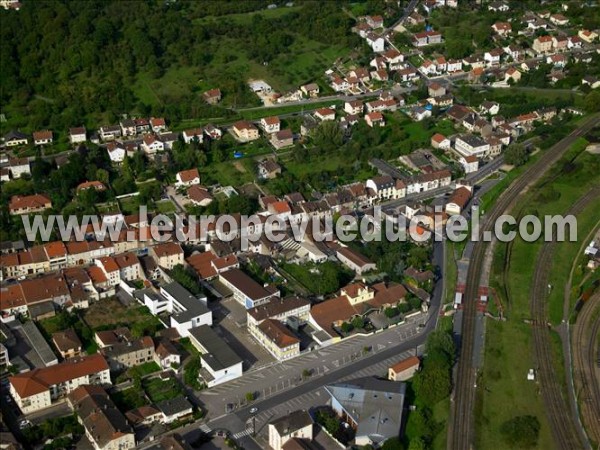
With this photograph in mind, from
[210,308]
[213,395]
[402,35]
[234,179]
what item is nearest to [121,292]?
[210,308]

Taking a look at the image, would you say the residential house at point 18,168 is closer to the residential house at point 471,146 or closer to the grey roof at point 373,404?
the grey roof at point 373,404

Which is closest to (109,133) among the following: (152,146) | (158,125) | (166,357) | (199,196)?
(158,125)

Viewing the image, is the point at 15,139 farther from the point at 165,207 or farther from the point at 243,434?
the point at 243,434

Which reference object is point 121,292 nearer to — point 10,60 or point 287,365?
point 287,365

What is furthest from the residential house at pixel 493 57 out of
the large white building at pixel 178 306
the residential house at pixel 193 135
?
the large white building at pixel 178 306

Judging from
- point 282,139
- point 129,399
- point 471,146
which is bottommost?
point 129,399

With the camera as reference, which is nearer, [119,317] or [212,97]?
[119,317]
